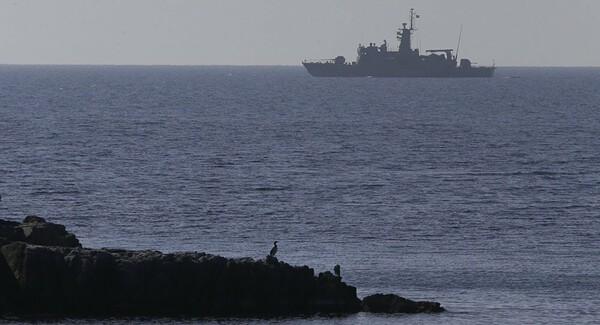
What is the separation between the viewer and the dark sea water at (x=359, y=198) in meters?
46.6

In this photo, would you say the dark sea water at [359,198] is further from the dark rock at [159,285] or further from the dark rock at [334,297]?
the dark rock at [159,285]

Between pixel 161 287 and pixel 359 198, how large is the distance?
30370 millimetres

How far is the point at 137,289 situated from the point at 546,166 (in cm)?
5246

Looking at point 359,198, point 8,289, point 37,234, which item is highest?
point 37,234

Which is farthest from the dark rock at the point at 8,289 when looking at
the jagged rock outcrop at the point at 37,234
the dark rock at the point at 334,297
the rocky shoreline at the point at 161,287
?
the dark rock at the point at 334,297

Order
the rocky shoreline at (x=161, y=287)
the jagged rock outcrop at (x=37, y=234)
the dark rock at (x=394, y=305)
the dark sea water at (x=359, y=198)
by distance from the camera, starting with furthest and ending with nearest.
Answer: the dark sea water at (x=359, y=198), the jagged rock outcrop at (x=37, y=234), the dark rock at (x=394, y=305), the rocky shoreline at (x=161, y=287)

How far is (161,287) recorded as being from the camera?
40031mm

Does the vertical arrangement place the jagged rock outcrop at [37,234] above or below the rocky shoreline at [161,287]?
above

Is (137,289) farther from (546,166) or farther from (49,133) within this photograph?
(49,133)

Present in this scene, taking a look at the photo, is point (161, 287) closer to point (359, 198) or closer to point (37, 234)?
point (37, 234)

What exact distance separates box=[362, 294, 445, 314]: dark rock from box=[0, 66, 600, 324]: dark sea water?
66 centimetres

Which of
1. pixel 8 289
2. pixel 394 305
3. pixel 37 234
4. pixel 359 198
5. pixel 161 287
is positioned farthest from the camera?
pixel 359 198

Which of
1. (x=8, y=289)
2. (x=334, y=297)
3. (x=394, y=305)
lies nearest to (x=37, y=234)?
(x=8, y=289)

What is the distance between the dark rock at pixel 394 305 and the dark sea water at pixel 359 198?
66 centimetres
